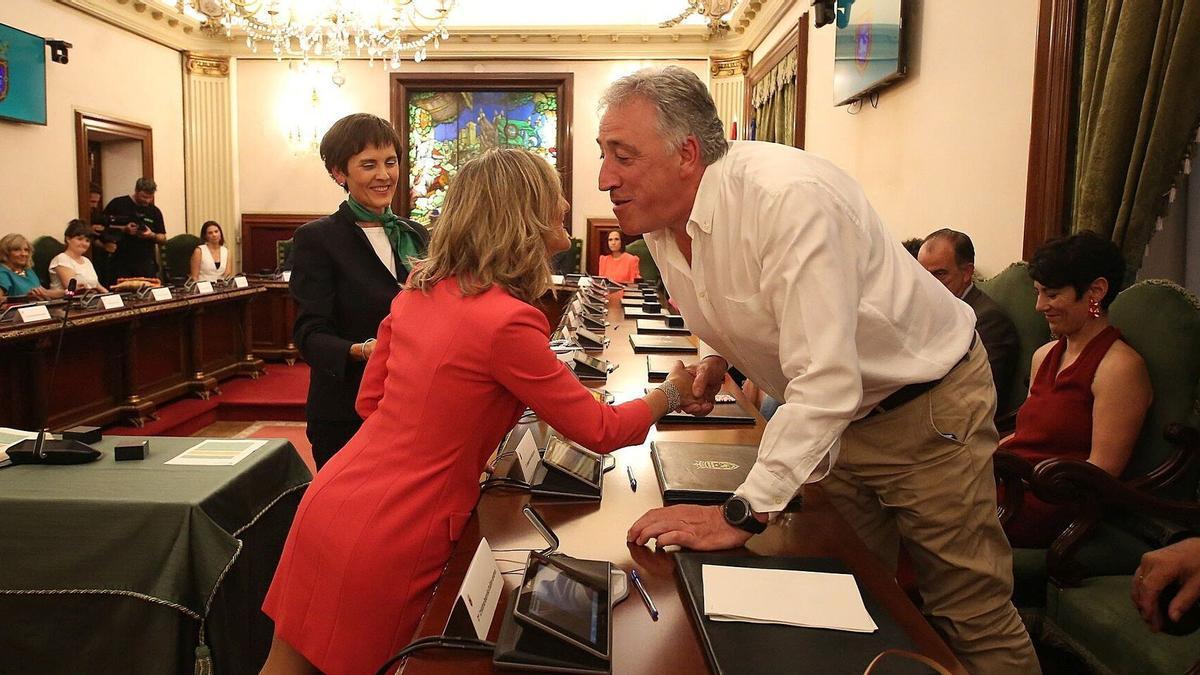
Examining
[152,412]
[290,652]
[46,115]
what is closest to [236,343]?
[152,412]

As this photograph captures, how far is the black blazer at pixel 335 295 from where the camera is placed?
6.72 ft

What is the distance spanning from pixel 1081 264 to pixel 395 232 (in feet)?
5.87

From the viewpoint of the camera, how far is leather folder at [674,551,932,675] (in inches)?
31.5

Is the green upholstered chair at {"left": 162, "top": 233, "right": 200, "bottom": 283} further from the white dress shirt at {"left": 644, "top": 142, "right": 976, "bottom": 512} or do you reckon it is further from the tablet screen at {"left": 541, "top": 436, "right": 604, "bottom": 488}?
the white dress shirt at {"left": 644, "top": 142, "right": 976, "bottom": 512}

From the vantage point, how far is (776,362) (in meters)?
1.44

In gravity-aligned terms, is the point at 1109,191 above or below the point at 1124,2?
below

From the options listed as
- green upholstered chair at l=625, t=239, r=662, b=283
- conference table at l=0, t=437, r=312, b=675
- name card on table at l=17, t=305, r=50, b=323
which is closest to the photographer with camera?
name card on table at l=17, t=305, r=50, b=323

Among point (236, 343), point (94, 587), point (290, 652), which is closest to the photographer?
point (290, 652)

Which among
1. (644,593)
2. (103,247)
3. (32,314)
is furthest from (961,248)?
(103,247)

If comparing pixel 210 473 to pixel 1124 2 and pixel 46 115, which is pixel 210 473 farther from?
pixel 46 115

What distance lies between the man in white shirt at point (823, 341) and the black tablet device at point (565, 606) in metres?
0.21

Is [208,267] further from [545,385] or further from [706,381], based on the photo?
[545,385]

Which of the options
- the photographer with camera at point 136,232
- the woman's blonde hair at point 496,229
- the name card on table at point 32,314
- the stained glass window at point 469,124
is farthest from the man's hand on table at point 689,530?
the stained glass window at point 469,124

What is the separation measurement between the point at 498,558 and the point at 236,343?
6.15 meters
